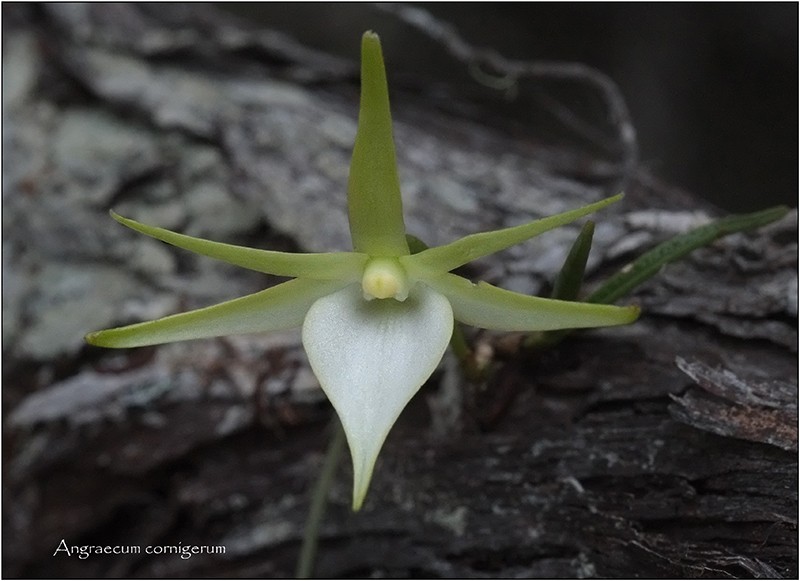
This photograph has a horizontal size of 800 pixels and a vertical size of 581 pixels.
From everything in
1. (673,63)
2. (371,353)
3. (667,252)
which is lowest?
(371,353)

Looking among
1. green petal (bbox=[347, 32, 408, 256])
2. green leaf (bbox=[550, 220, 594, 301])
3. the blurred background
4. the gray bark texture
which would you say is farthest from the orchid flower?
the blurred background

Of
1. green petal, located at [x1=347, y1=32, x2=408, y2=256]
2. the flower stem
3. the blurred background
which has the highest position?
the blurred background

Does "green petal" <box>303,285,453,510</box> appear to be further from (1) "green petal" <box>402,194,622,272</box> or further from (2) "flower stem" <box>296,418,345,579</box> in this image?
(2) "flower stem" <box>296,418,345,579</box>

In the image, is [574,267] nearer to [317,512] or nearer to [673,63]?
[317,512]

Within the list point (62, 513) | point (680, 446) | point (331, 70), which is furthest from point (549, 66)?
point (62, 513)

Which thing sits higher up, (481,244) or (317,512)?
(481,244)

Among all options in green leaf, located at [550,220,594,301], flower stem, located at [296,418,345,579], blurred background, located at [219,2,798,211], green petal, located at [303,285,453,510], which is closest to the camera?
green petal, located at [303,285,453,510]

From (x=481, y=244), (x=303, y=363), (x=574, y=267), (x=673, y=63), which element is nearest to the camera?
(x=481, y=244)

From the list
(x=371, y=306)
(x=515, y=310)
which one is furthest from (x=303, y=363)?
(x=515, y=310)
